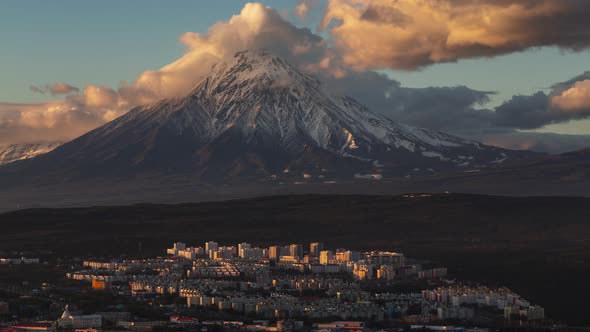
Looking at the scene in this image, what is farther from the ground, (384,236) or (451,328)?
(384,236)

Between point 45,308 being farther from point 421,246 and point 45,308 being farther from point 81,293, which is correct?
point 421,246

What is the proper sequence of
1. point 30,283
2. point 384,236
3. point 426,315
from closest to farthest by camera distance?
point 426,315 < point 30,283 < point 384,236

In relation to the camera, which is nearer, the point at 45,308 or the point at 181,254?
the point at 45,308

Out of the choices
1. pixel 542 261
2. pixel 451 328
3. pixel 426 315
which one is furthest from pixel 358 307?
pixel 542 261

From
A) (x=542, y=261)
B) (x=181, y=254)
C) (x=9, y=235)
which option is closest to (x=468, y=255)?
(x=542, y=261)

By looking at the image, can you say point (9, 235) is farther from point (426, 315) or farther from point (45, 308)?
point (426, 315)

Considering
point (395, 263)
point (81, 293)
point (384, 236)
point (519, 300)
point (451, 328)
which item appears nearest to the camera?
point (451, 328)
